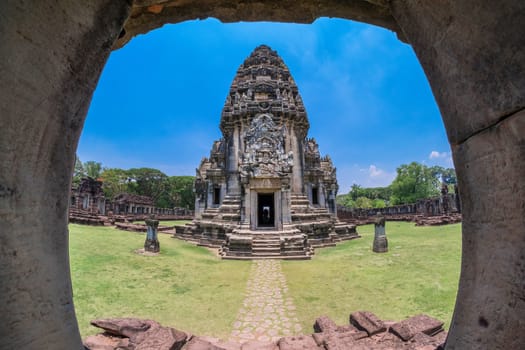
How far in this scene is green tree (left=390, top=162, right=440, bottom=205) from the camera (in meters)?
50.6

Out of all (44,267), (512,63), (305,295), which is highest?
(512,63)

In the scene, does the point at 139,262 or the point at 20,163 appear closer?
the point at 20,163

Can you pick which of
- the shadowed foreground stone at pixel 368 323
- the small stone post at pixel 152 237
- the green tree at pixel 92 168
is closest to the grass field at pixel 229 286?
the shadowed foreground stone at pixel 368 323

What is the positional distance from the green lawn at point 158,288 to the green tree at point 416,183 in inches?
2049

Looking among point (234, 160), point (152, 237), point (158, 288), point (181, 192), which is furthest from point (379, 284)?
point (181, 192)

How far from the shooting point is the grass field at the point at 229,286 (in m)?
4.64

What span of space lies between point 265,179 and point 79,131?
39.2ft

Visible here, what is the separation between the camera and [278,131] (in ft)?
54.8

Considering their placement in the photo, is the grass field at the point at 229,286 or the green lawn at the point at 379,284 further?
the green lawn at the point at 379,284

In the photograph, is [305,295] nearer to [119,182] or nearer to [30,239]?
[30,239]

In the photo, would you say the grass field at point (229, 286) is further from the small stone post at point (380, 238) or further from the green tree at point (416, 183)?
the green tree at point (416, 183)

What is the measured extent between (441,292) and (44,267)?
6856mm

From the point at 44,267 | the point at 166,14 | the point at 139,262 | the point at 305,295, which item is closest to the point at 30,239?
the point at 44,267

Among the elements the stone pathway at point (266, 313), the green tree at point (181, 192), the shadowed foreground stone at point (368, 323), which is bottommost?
the stone pathway at point (266, 313)
